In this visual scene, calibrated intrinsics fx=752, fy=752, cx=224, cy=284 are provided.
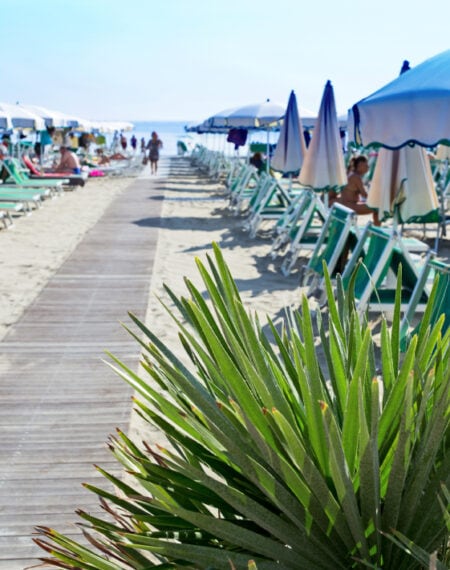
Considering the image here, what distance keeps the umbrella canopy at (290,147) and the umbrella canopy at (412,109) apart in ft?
22.2

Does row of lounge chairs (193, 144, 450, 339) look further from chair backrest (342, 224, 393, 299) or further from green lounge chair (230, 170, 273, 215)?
green lounge chair (230, 170, 273, 215)

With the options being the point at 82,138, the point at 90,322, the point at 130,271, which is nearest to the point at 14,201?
the point at 130,271

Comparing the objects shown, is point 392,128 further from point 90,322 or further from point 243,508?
point 243,508

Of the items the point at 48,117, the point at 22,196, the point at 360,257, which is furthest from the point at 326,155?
the point at 48,117

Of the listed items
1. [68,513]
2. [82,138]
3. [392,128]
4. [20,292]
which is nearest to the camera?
[68,513]

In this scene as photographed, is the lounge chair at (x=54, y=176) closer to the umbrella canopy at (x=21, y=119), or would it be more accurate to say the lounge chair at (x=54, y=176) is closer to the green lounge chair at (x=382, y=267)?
the umbrella canopy at (x=21, y=119)

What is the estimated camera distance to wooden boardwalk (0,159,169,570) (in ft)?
10.1

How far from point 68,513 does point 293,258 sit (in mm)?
5521

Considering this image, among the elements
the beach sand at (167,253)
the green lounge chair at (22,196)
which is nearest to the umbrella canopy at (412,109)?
the beach sand at (167,253)

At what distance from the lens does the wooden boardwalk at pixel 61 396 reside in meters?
3.07

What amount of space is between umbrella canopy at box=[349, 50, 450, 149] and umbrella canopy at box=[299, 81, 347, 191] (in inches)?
178

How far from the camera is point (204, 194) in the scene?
18438mm

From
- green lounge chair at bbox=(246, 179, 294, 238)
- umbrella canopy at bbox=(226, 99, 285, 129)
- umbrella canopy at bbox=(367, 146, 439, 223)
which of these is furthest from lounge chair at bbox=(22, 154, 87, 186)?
umbrella canopy at bbox=(367, 146, 439, 223)

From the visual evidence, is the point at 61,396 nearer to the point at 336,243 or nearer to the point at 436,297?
the point at 436,297
